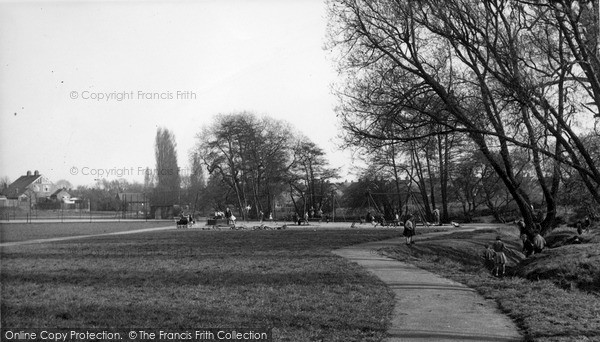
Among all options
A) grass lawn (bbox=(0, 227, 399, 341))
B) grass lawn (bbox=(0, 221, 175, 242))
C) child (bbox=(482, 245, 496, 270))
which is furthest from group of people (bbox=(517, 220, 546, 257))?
grass lawn (bbox=(0, 221, 175, 242))

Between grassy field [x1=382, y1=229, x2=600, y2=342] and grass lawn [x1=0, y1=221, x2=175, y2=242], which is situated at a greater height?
grass lawn [x1=0, y1=221, x2=175, y2=242]

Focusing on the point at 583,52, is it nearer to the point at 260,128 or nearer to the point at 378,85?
the point at 378,85

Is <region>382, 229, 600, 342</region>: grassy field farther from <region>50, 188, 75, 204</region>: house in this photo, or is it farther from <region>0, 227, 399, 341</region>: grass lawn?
<region>50, 188, 75, 204</region>: house

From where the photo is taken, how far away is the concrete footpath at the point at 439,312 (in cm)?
752

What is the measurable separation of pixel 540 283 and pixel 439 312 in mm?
5457

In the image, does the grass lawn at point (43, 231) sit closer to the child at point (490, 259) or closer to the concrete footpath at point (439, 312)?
the concrete footpath at point (439, 312)

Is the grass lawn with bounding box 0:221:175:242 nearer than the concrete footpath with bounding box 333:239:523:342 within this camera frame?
No

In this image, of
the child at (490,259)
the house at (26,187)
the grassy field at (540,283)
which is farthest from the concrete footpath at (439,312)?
the house at (26,187)

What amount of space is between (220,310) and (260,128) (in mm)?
56477

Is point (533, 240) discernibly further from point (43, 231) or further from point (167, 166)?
point (167, 166)

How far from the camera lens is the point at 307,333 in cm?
748

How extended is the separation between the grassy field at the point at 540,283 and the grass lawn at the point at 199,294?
A: 214 cm

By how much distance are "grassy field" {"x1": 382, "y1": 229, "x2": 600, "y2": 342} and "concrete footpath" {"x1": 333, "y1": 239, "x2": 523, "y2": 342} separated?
306 millimetres

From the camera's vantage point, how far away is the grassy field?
8281mm
